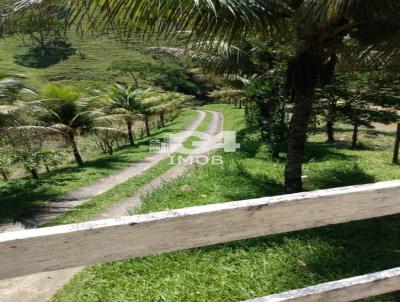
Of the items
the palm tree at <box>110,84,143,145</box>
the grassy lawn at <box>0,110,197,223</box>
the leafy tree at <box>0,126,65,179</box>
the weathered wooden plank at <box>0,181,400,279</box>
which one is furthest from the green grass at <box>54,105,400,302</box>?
the palm tree at <box>110,84,143,145</box>

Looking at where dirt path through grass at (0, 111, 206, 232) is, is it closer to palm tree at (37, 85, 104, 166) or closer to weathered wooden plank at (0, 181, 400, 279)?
palm tree at (37, 85, 104, 166)

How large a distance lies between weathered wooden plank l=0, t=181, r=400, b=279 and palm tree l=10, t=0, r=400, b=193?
2.80 m

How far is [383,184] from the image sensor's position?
1989 millimetres

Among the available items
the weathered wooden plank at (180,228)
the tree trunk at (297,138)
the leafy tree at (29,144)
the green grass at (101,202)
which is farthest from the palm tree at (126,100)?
the weathered wooden plank at (180,228)

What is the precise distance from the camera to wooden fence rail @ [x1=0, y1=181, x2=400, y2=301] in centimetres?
146

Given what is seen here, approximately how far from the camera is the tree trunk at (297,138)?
680 centimetres

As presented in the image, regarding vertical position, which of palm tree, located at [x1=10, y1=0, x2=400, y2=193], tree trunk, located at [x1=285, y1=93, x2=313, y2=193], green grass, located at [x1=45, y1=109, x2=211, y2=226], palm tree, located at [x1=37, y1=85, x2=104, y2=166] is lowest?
green grass, located at [x1=45, y1=109, x2=211, y2=226]

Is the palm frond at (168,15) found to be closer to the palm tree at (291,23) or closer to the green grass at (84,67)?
the palm tree at (291,23)

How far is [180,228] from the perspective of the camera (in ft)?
5.35

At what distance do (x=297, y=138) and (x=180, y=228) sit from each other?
5572mm

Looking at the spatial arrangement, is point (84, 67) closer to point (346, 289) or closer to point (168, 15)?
point (168, 15)

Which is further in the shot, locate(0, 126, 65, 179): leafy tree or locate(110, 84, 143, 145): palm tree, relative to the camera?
locate(110, 84, 143, 145): palm tree

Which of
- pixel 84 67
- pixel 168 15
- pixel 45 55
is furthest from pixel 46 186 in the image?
pixel 45 55

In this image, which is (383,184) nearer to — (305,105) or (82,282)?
(82,282)
